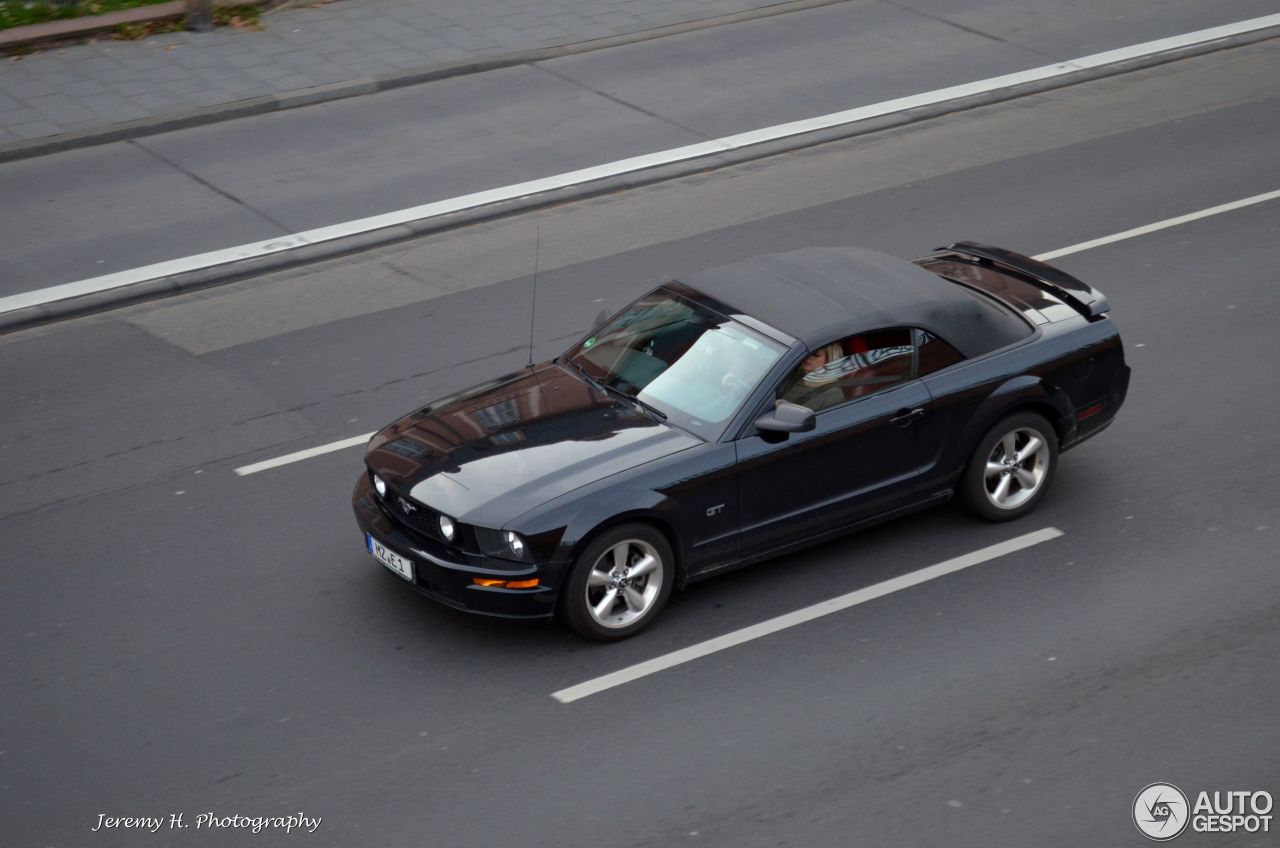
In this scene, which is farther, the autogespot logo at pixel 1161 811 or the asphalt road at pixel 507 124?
the asphalt road at pixel 507 124

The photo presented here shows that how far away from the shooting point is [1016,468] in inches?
347

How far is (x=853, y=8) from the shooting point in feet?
65.6

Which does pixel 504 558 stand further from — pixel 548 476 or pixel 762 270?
pixel 762 270

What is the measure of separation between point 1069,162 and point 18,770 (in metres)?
11.2

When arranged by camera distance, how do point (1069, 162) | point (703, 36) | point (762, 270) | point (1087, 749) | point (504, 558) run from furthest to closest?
point (703, 36) < point (1069, 162) < point (762, 270) < point (504, 558) < point (1087, 749)

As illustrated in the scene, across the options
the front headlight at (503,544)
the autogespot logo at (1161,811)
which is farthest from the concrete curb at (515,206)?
the autogespot logo at (1161,811)

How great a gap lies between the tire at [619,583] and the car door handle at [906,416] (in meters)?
1.49

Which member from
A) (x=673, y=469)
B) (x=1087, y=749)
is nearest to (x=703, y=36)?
(x=673, y=469)

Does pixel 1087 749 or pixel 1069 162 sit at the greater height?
pixel 1069 162

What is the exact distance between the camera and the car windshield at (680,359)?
26.3 ft

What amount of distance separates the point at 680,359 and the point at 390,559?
1.92 meters

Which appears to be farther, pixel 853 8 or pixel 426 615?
pixel 853 8

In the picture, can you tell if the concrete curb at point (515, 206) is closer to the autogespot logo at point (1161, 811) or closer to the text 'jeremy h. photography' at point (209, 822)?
the text 'jeremy h. photography' at point (209, 822)

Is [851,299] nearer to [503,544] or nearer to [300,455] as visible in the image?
[503,544]
